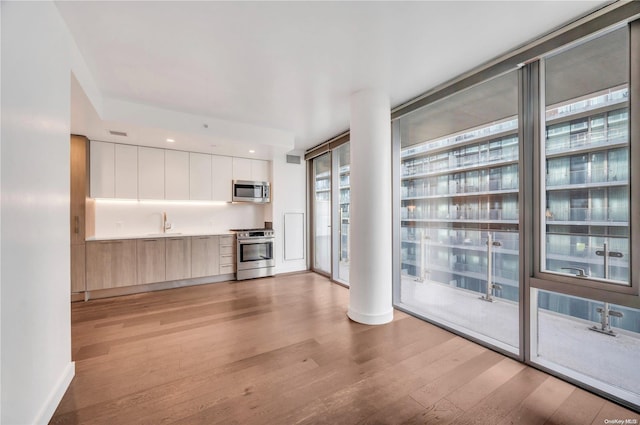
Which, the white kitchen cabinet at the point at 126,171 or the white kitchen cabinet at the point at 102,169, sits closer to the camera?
the white kitchen cabinet at the point at 102,169

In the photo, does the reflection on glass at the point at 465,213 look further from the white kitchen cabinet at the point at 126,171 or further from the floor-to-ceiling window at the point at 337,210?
the white kitchen cabinet at the point at 126,171

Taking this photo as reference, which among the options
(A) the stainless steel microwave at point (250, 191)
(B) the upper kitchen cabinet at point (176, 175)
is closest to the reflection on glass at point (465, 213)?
(A) the stainless steel microwave at point (250, 191)

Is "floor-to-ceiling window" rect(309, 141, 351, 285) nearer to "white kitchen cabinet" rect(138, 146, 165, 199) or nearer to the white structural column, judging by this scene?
the white structural column

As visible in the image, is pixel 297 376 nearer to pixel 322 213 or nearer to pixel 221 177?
pixel 322 213

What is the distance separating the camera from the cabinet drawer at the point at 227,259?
4.85 metres

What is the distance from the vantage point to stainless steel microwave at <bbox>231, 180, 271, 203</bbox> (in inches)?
202

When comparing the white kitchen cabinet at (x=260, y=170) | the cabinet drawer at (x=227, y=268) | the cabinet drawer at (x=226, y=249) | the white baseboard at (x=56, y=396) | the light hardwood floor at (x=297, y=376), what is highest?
the white kitchen cabinet at (x=260, y=170)

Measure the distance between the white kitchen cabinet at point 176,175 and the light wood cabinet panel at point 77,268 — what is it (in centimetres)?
140

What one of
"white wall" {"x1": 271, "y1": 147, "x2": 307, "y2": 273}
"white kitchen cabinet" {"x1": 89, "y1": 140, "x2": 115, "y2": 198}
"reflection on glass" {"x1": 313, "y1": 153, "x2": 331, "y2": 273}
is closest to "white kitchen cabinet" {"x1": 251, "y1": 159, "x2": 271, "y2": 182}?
"white wall" {"x1": 271, "y1": 147, "x2": 307, "y2": 273}

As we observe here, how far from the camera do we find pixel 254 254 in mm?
5109

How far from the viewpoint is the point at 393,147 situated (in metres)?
3.44

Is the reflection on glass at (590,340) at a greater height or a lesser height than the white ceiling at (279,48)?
lesser

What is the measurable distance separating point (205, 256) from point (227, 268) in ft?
1.54

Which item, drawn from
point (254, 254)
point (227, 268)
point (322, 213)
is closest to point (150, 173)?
point (227, 268)
